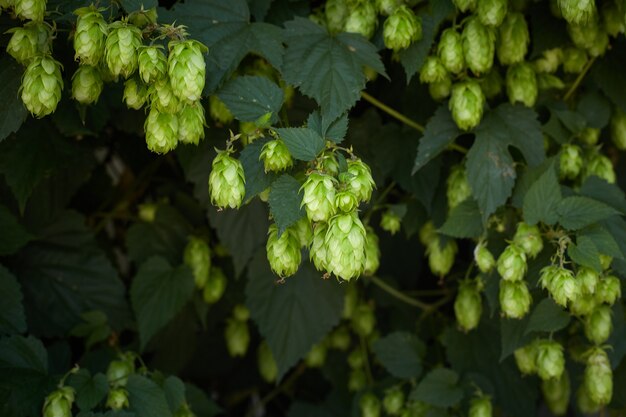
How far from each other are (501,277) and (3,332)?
1231mm

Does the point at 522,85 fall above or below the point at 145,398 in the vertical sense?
above

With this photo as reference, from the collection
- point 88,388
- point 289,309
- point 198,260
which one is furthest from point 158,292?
point 88,388

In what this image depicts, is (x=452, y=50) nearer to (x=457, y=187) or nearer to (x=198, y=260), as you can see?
(x=457, y=187)

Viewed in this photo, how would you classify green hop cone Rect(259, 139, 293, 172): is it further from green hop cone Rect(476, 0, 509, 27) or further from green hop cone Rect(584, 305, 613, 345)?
green hop cone Rect(584, 305, 613, 345)

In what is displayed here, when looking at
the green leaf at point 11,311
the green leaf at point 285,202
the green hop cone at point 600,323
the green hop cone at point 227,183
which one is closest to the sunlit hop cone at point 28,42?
the green hop cone at point 227,183

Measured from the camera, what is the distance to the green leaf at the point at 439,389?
2.33 m

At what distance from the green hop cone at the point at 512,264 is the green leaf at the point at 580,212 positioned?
12 cm

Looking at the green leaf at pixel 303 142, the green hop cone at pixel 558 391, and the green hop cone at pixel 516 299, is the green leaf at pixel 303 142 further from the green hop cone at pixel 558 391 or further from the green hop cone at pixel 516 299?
the green hop cone at pixel 558 391

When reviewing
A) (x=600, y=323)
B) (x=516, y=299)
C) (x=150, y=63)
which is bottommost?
(x=600, y=323)

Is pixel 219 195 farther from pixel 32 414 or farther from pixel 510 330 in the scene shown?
pixel 510 330

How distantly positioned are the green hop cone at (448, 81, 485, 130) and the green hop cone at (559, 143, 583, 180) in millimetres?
270

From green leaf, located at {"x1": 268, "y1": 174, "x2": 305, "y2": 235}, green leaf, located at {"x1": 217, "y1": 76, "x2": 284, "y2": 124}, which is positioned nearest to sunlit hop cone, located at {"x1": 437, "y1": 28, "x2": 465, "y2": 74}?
green leaf, located at {"x1": 217, "y1": 76, "x2": 284, "y2": 124}

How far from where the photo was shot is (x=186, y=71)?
157 centimetres

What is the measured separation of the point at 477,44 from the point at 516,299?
1.99 ft
